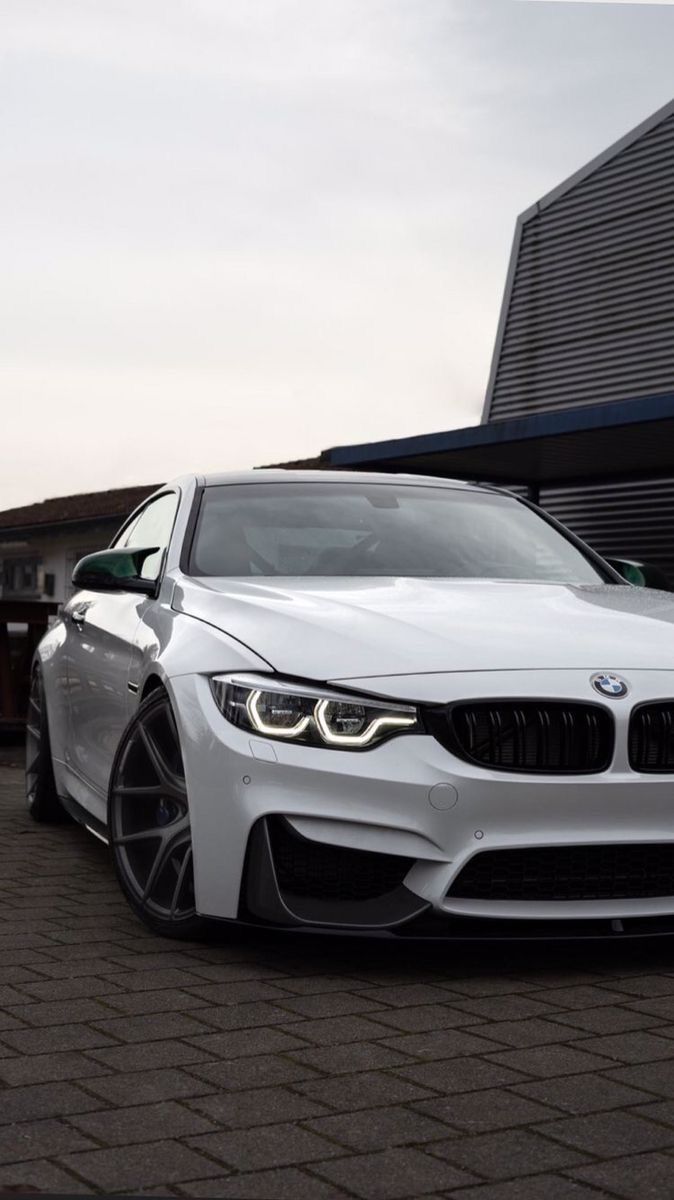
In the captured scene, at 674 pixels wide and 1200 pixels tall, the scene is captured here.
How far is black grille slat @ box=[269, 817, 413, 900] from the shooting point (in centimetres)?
396

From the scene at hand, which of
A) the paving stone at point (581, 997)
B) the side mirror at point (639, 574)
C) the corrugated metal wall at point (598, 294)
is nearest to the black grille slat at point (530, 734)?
the paving stone at point (581, 997)

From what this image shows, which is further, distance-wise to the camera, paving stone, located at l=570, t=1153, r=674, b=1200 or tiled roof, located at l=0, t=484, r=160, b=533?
tiled roof, located at l=0, t=484, r=160, b=533

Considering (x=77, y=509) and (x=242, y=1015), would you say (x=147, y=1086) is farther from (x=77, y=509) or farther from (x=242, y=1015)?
(x=77, y=509)

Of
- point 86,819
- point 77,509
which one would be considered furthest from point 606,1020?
point 77,509

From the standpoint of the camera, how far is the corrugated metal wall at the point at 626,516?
699 inches

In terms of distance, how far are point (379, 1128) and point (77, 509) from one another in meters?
29.8

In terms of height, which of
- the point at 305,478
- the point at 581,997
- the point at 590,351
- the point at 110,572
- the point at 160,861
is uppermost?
the point at 590,351

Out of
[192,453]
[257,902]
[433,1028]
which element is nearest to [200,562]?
[257,902]

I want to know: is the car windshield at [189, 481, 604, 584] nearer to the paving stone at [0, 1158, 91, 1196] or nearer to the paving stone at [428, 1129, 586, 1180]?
the paving stone at [428, 1129, 586, 1180]

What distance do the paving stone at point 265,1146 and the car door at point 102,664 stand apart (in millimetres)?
2355

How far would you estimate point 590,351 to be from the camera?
19.6 meters

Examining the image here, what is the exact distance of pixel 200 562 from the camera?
5250 millimetres

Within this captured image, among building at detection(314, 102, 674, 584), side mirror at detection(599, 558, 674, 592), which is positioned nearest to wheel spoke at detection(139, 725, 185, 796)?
side mirror at detection(599, 558, 674, 592)

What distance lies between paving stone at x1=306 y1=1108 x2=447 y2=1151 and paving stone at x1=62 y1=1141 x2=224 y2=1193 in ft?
0.83
